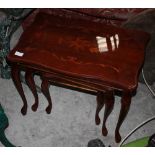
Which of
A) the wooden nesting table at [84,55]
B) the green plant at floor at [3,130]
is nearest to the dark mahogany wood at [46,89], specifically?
the wooden nesting table at [84,55]

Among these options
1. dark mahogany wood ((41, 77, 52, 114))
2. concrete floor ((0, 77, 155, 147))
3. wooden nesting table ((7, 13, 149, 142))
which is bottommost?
concrete floor ((0, 77, 155, 147))

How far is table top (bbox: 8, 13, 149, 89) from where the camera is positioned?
189cm

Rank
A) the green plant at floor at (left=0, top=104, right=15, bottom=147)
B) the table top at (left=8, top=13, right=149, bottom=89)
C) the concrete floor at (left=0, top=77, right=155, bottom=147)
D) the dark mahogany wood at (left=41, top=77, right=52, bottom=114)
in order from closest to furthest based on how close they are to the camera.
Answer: the table top at (left=8, top=13, right=149, bottom=89) < the dark mahogany wood at (left=41, top=77, right=52, bottom=114) < the green plant at floor at (left=0, top=104, right=15, bottom=147) < the concrete floor at (left=0, top=77, right=155, bottom=147)

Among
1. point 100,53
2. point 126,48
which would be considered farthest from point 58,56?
point 126,48

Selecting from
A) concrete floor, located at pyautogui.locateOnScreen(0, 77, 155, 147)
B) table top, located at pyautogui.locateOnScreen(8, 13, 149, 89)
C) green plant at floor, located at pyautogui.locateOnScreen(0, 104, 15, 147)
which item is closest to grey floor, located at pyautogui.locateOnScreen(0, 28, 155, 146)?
concrete floor, located at pyautogui.locateOnScreen(0, 77, 155, 147)

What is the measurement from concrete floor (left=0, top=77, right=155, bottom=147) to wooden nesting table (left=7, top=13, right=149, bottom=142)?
0.46 meters

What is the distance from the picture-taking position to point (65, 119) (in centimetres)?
264

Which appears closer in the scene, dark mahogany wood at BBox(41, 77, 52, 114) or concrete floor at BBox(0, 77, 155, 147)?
dark mahogany wood at BBox(41, 77, 52, 114)

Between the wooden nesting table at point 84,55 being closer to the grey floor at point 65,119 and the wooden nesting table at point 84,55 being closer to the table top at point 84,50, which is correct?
the table top at point 84,50

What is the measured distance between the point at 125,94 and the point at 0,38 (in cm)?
127

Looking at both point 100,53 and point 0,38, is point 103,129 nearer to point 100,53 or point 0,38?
point 100,53

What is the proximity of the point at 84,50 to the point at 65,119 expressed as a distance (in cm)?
87

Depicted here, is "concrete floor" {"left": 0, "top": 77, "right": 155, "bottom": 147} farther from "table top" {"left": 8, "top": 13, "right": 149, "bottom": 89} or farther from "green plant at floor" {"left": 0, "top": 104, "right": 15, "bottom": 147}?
"table top" {"left": 8, "top": 13, "right": 149, "bottom": 89}

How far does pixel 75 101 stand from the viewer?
9.07 ft
